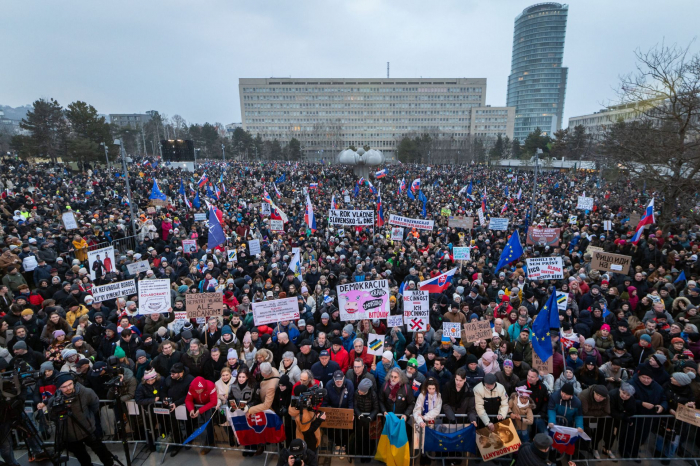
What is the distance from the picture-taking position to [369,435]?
517cm

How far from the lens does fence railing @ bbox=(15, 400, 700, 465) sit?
16.5ft

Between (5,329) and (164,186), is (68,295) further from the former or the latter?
(164,186)

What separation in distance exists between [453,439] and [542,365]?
1874 millimetres

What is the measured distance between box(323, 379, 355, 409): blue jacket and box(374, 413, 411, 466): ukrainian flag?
61 centimetres

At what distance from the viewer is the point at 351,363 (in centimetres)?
613

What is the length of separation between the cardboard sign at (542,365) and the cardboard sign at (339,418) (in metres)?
2.95

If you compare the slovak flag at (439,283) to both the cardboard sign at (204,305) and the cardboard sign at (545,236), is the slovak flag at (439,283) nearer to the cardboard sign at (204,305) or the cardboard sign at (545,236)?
the cardboard sign at (204,305)

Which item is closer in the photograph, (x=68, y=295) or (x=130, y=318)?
(x=130, y=318)

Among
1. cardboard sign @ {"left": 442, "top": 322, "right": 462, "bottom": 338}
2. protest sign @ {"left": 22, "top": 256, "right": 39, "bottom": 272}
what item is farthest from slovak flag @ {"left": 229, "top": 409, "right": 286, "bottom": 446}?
protest sign @ {"left": 22, "top": 256, "right": 39, "bottom": 272}

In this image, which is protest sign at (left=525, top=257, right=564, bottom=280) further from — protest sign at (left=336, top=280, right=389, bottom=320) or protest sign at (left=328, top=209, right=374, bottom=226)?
protest sign at (left=328, top=209, right=374, bottom=226)

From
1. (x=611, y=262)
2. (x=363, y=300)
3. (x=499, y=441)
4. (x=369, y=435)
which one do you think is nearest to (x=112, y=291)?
(x=363, y=300)

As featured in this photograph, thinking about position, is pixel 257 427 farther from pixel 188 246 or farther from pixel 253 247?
pixel 188 246

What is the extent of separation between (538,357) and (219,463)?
5.00 meters

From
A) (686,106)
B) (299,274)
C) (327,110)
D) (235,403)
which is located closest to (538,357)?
(235,403)
